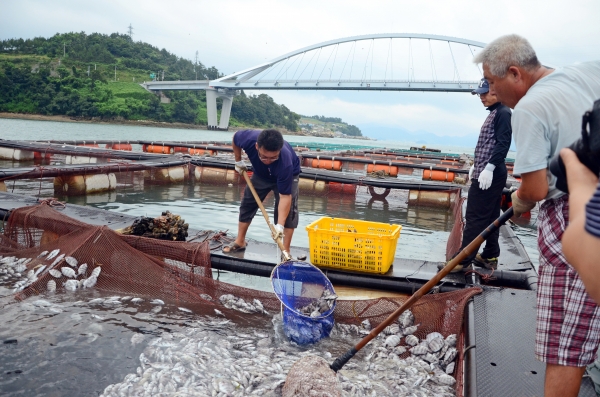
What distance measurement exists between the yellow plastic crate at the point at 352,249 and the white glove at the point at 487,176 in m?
1.08

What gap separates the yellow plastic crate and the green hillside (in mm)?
73125

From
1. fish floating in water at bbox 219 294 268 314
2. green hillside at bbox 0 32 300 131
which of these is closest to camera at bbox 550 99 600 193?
fish floating in water at bbox 219 294 268 314

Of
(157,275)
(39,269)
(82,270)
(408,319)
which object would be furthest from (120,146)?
(408,319)

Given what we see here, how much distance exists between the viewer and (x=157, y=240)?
5.54m

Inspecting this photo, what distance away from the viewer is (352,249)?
16.6 feet

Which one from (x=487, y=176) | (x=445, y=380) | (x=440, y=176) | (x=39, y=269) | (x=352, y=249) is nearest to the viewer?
(x=445, y=380)

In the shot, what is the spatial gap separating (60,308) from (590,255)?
494 centimetres

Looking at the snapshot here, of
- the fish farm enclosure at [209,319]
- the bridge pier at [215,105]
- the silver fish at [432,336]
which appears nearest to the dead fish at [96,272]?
the fish farm enclosure at [209,319]

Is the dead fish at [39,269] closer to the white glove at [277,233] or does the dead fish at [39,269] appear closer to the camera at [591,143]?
the white glove at [277,233]

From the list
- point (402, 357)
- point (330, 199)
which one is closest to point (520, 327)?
point (402, 357)

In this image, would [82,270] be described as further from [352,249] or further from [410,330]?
[410,330]

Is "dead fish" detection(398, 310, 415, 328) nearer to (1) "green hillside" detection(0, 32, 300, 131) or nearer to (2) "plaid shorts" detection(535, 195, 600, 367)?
(2) "plaid shorts" detection(535, 195, 600, 367)

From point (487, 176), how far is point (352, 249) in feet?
5.59

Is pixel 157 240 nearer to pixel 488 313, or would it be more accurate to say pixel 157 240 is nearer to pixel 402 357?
pixel 402 357
